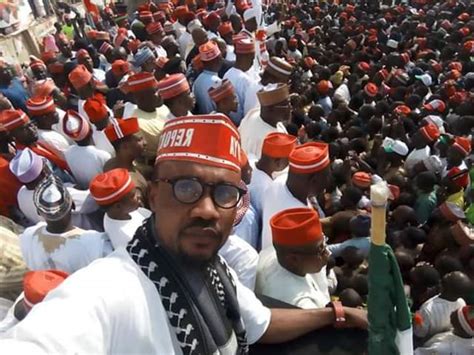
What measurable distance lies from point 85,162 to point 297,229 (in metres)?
2.13

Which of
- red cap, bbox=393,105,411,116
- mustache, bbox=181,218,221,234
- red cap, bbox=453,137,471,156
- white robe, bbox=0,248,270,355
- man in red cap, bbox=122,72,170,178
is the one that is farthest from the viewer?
red cap, bbox=393,105,411,116

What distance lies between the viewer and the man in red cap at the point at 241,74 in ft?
17.8

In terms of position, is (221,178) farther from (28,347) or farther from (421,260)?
(421,260)

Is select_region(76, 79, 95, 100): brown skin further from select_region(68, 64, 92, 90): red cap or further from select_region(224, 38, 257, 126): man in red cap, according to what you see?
select_region(224, 38, 257, 126): man in red cap

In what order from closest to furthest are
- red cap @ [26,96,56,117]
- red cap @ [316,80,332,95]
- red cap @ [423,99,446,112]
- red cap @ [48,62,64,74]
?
red cap @ [26,96,56,117], red cap @ [423,99,446,112], red cap @ [316,80,332,95], red cap @ [48,62,64,74]

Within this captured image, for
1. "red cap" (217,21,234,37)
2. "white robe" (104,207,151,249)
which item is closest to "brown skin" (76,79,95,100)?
"white robe" (104,207,151,249)

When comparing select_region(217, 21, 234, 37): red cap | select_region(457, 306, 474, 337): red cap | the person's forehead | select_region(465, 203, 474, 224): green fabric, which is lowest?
select_region(217, 21, 234, 37): red cap

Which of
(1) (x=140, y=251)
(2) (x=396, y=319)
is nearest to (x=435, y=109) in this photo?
(2) (x=396, y=319)

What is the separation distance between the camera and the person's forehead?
59.1 inches

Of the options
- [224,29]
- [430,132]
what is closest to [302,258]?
[430,132]

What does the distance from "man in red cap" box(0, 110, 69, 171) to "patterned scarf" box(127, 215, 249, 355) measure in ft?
9.51

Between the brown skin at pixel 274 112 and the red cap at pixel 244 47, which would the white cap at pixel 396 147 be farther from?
the red cap at pixel 244 47

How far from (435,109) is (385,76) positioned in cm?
133

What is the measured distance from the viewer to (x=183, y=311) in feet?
4.52
